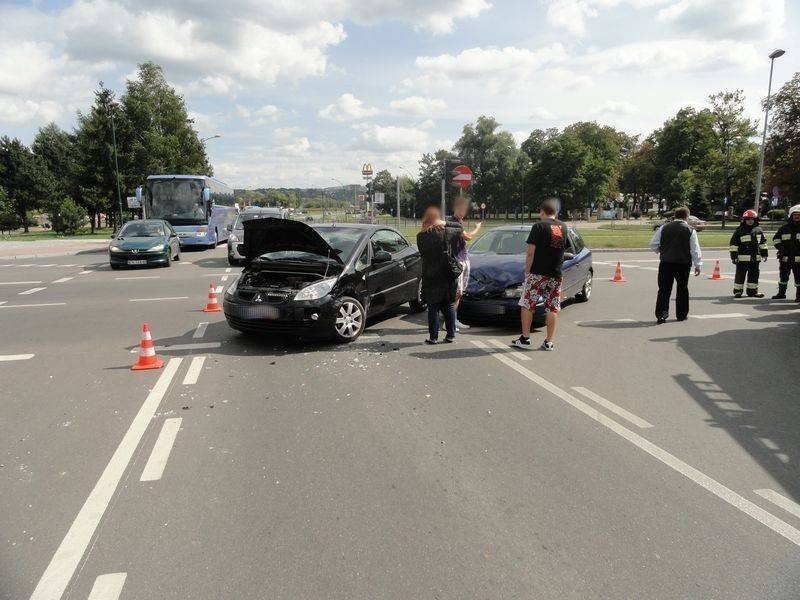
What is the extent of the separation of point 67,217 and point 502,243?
38515 millimetres

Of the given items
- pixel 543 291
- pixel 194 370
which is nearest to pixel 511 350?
pixel 543 291

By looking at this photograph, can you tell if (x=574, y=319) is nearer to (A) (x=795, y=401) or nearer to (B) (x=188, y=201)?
(A) (x=795, y=401)

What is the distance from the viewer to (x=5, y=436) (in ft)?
14.9

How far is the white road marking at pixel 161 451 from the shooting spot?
12.6 feet

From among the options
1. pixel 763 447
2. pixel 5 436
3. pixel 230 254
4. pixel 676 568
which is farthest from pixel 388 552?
pixel 230 254

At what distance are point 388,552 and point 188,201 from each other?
25.2 m

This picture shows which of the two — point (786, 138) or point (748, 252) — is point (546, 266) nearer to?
point (748, 252)

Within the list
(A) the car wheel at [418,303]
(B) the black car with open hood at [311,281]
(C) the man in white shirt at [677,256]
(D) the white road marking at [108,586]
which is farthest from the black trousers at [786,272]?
(D) the white road marking at [108,586]

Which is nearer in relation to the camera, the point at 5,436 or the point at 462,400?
the point at 5,436

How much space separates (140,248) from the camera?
57.2 feet

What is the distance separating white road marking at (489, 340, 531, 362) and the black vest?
11.0 ft

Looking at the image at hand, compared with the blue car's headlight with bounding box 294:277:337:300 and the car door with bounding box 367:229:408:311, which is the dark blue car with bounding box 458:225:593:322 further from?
the blue car's headlight with bounding box 294:277:337:300

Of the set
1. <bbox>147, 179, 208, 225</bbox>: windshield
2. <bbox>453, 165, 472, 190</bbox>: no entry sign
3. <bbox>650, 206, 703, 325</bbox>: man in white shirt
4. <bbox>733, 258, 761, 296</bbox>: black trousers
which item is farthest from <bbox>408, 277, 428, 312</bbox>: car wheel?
<bbox>147, 179, 208, 225</bbox>: windshield

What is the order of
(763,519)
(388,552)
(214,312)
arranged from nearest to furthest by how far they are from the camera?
(388,552)
(763,519)
(214,312)
